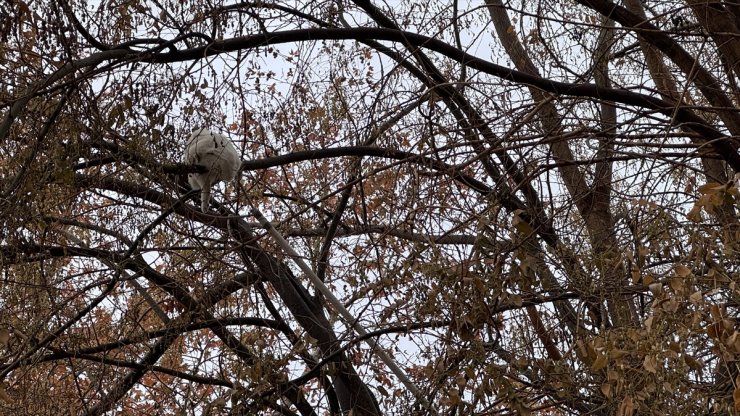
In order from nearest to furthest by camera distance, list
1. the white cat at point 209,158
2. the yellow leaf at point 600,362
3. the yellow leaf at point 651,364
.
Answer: the yellow leaf at point 651,364, the yellow leaf at point 600,362, the white cat at point 209,158

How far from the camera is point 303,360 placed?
5484mm

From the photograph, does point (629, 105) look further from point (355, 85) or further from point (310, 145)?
point (310, 145)

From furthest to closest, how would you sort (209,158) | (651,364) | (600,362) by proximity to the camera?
(209,158)
(600,362)
(651,364)

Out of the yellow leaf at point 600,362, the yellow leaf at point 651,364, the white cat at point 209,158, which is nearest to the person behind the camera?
the yellow leaf at point 651,364

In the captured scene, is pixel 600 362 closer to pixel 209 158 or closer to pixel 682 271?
pixel 682 271

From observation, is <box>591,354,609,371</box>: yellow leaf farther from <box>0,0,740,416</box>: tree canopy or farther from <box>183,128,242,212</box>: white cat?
<box>183,128,242,212</box>: white cat

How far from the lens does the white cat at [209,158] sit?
17.6ft

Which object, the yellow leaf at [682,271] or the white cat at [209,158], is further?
the white cat at [209,158]

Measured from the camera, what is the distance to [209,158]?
5.82 meters

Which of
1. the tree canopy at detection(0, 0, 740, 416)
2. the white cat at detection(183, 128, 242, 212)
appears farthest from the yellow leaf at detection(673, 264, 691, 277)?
the white cat at detection(183, 128, 242, 212)

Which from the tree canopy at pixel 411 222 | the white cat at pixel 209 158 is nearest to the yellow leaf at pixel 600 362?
the tree canopy at pixel 411 222

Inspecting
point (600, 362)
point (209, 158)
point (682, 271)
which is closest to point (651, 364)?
point (600, 362)

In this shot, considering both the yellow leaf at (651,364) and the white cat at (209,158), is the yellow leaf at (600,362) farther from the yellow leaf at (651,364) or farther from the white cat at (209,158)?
the white cat at (209,158)

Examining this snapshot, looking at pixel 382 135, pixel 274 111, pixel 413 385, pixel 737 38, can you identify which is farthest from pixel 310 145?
pixel 737 38
